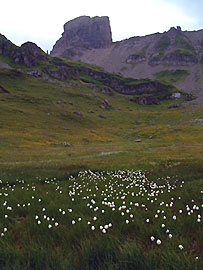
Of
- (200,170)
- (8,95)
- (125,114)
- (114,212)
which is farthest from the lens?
(125,114)

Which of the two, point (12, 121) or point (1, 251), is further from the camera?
point (12, 121)

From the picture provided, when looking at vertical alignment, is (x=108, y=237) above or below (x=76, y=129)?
below

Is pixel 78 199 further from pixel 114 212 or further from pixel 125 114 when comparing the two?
pixel 125 114

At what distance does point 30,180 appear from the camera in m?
14.6

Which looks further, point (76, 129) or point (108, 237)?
point (76, 129)

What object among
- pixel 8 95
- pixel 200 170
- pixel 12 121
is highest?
pixel 8 95

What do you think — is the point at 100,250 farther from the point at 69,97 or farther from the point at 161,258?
the point at 69,97

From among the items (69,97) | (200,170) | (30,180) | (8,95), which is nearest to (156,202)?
(30,180)

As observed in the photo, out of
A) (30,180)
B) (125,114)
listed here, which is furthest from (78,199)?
(125,114)

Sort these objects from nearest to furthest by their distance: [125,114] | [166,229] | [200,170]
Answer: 1. [166,229]
2. [200,170]
3. [125,114]

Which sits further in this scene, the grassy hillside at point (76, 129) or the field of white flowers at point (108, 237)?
the grassy hillside at point (76, 129)

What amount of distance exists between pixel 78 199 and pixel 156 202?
11.0 feet

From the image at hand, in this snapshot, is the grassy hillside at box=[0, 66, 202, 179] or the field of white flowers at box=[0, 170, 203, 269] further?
the grassy hillside at box=[0, 66, 202, 179]

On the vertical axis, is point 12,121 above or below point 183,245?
above
